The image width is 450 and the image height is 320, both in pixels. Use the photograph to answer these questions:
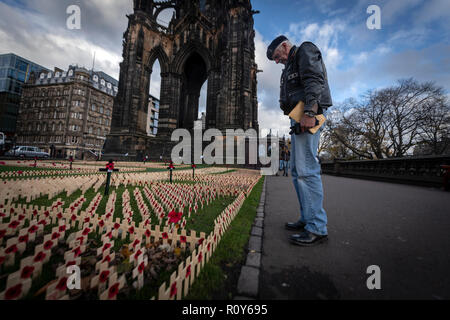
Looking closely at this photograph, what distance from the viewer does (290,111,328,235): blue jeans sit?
2041 millimetres

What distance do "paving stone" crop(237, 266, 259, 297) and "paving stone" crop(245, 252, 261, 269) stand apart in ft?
0.20

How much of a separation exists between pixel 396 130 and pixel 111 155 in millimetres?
35711

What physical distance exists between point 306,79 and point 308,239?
1.88 m

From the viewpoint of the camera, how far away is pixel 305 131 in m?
2.15

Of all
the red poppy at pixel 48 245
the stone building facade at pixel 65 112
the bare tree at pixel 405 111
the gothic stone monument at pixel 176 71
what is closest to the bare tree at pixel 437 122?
the bare tree at pixel 405 111

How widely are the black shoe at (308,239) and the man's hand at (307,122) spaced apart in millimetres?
1226

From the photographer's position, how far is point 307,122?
80.0 inches

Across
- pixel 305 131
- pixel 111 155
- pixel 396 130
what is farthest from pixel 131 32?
pixel 396 130

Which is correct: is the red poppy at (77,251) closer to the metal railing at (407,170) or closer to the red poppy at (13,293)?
the red poppy at (13,293)

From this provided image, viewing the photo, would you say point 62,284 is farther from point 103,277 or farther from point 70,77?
point 70,77

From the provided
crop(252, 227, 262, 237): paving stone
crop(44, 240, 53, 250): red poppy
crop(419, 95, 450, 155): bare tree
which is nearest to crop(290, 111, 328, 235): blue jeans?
crop(252, 227, 262, 237): paving stone

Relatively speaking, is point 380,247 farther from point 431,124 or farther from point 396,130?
point 396,130
